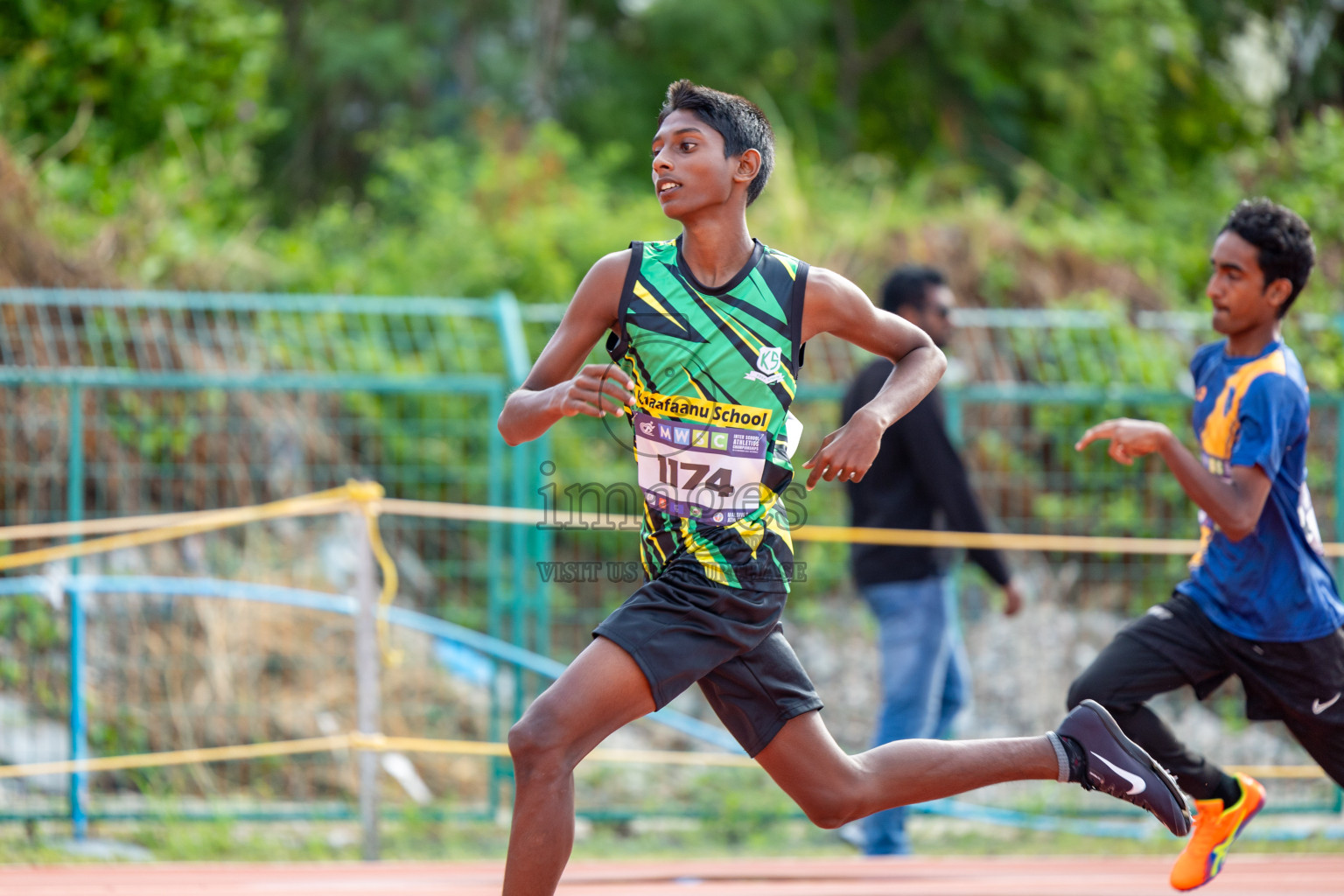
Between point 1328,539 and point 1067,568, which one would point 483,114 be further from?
point 1328,539

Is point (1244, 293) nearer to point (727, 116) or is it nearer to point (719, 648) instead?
point (727, 116)

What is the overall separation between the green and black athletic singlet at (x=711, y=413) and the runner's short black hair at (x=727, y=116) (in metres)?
0.28

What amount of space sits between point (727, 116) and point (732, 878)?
2853mm

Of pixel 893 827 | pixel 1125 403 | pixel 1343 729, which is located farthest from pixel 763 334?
pixel 1125 403

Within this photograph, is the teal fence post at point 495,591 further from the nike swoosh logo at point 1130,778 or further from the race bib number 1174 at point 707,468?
the nike swoosh logo at point 1130,778

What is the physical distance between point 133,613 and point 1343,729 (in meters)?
5.65

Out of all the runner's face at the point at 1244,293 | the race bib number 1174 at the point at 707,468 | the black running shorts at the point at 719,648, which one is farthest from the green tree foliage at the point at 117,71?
the runner's face at the point at 1244,293

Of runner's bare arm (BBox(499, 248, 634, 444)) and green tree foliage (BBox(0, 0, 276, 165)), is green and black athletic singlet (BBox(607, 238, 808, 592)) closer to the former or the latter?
runner's bare arm (BBox(499, 248, 634, 444))

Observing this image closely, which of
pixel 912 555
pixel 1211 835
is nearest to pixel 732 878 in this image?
pixel 912 555

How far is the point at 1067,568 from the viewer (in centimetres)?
791

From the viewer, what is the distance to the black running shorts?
9.30 feet

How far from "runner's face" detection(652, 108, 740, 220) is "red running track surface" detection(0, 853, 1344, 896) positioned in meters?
2.39

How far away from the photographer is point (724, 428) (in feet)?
9.75

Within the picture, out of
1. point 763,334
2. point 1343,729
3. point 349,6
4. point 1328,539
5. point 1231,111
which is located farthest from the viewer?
point 1231,111
